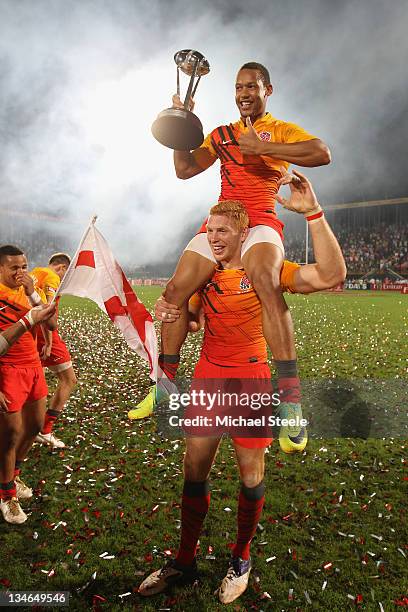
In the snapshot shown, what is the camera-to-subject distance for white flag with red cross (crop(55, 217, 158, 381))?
3785mm

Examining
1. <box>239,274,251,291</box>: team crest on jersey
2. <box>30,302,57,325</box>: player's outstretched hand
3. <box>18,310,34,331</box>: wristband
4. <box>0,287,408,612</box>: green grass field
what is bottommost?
<box>0,287,408,612</box>: green grass field

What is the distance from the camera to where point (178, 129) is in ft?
9.16

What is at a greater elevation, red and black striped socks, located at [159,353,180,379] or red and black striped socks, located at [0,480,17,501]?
→ red and black striped socks, located at [159,353,180,379]

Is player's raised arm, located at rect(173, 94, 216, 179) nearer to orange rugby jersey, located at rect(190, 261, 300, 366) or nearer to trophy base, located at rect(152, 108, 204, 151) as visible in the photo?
trophy base, located at rect(152, 108, 204, 151)

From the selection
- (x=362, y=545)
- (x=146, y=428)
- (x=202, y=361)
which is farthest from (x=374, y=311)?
(x=202, y=361)

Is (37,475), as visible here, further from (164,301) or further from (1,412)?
(164,301)

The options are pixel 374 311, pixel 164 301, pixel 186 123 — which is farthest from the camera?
pixel 374 311

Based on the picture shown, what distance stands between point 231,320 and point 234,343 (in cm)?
22

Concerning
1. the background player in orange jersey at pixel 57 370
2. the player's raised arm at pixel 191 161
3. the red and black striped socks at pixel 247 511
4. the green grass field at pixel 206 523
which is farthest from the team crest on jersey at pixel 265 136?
the background player in orange jersey at pixel 57 370

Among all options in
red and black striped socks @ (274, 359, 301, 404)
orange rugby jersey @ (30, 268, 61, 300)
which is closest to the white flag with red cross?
red and black striped socks @ (274, 359, 301, 404)

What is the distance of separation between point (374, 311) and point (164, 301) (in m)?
25.5

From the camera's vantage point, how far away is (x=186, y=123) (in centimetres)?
276

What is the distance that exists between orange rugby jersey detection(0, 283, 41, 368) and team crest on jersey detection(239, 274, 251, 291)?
314cm

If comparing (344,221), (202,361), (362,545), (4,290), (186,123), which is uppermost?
(344,221)
